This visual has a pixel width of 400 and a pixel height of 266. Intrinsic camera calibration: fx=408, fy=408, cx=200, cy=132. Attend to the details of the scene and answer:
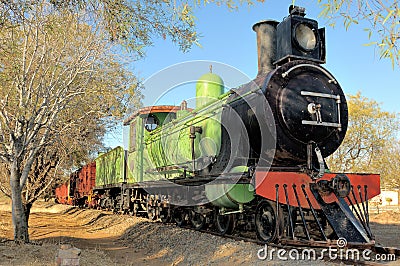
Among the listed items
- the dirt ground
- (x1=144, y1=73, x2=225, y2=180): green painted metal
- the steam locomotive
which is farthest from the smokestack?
the dirt ground

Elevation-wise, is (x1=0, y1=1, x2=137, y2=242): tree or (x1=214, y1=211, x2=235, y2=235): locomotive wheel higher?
(x1=0, y1=1, x2=137, y2=242): tree

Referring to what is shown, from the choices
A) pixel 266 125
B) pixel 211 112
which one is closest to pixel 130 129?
pixel 211 112

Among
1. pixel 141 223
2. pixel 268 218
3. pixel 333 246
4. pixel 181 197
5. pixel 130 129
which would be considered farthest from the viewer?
pixel 130 129

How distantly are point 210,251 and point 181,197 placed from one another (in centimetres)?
349

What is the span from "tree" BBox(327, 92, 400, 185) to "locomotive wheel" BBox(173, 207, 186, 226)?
1959 cm

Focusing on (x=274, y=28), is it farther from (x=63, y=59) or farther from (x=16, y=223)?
(x=16, y=223)

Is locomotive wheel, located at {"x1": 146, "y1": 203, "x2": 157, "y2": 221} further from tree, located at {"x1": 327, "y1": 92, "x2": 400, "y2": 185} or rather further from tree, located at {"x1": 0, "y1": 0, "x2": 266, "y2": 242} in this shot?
tree, located at {"x1": 327, "y1": 92, "x2": 400, "y2": 185}

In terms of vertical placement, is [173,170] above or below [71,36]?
below

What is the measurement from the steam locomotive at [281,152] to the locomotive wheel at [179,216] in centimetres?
146

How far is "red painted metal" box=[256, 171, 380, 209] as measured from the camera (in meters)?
7.54

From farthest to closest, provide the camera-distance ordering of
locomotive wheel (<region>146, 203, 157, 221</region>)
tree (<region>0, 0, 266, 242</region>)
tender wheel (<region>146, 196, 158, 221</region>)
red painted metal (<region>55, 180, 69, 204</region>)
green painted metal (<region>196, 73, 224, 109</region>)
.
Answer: red painted metal (<region>55, 180, 69, 204</region>) → locomotive wheel (<region>146, 203, 157, 221</region>) → tender wheel (<region>146, 196, 158, 221</region>) → green painted metal (<region>196, 73, 224, 109</region>) → tree (<region>0, 0, 266, 242</region>)

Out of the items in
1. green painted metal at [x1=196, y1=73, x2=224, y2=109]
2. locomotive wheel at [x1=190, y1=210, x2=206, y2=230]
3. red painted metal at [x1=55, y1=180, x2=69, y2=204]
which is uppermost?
green painted metal at [x1=196, y1=73, x2=224, y2=109]

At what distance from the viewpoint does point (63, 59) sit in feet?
37.2

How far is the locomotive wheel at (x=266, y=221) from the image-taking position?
7.90 m
